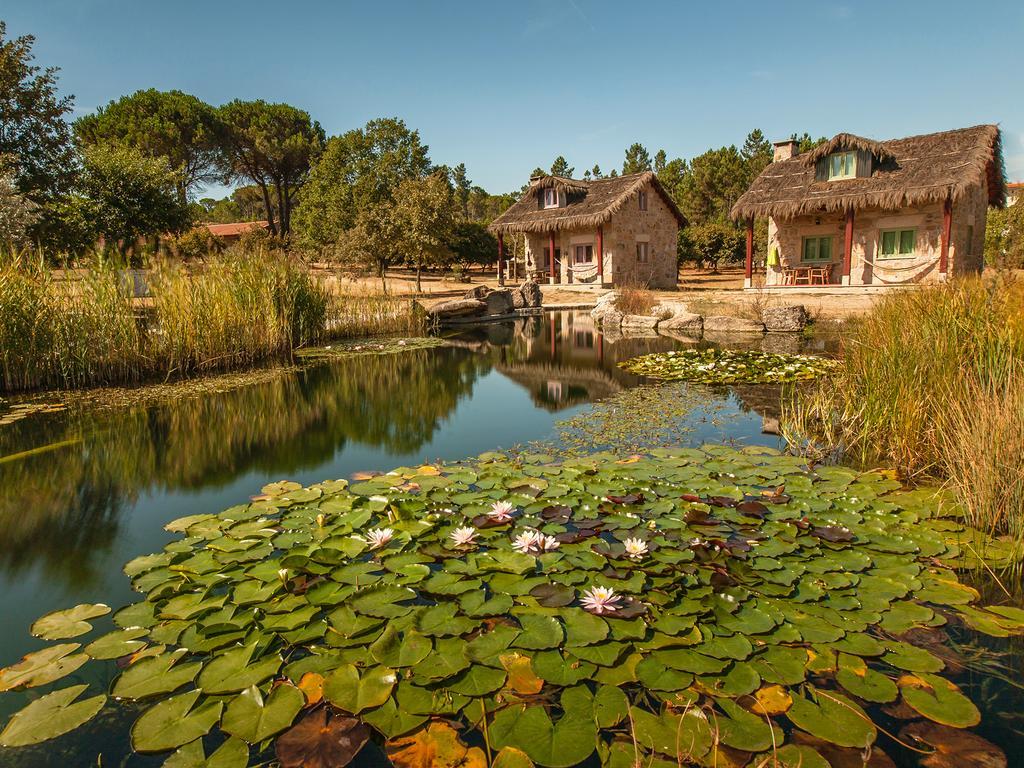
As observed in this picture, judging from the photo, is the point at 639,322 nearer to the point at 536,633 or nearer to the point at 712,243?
the point at 536,633

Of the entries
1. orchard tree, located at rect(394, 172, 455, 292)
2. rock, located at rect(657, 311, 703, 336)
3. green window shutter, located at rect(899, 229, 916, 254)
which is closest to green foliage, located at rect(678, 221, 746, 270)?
green window shutter, located at rect(899, 229, 916, 254)

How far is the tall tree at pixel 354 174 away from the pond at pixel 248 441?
786 inches

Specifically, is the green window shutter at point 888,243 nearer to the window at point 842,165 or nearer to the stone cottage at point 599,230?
the window at point 842,165

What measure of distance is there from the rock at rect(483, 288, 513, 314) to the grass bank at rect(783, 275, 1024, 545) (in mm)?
12721

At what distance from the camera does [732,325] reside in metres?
12.8

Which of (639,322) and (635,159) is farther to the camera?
(635,159)

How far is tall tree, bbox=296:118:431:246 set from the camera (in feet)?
90.0

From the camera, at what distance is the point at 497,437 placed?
5.70 meters

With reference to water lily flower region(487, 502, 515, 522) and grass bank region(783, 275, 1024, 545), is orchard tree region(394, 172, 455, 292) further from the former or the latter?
water lily flower region(487, 502, 515, 522)

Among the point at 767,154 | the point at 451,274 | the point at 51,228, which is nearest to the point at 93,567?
the point at 51,228

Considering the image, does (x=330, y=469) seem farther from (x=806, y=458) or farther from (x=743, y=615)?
(x=806, y=458)

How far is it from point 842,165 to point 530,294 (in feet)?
32.0

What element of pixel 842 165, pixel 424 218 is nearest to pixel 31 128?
pixel 424 218

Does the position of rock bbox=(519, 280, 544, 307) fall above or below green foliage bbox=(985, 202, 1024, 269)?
below
